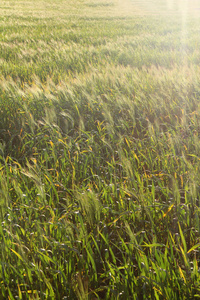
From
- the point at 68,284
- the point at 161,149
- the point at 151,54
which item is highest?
the point at 151,54

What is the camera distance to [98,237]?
121 cm

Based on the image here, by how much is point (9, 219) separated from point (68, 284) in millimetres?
379

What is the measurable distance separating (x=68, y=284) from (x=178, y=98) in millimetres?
2359

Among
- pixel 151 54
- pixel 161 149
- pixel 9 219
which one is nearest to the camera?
pixel 9 219

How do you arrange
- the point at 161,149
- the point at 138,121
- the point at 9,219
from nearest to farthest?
the point at 9,219, the point at 161,149, the point at 138,121

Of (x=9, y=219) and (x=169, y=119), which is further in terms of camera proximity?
(x=169, y=119)

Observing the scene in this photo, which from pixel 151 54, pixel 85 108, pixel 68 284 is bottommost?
pixel 68 284

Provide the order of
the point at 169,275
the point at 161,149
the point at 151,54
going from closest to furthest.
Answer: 1. the point at 169,275
2. the point at 161,149
3. the point at 151,54

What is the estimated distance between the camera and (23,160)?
2.07 meters

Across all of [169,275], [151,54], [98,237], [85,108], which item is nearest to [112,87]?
[85,108]

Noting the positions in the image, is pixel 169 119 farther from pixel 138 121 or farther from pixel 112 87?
pixel 112 87

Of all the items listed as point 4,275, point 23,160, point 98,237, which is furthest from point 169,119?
point 4,275

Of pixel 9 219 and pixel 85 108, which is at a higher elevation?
pixel 85 108

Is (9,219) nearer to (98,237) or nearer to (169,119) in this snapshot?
(98,237)
